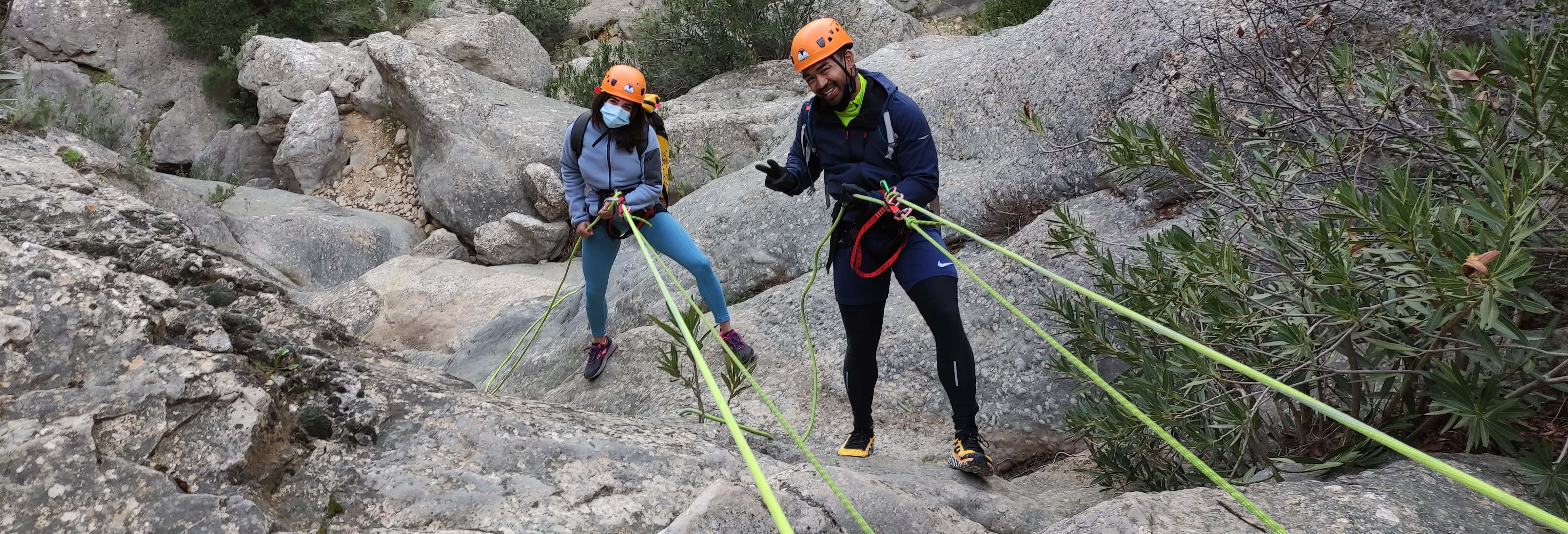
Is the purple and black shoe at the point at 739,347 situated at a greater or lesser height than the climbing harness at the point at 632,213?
lesser

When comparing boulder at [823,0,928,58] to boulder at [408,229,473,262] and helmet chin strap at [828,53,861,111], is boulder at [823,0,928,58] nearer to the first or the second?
boulder at [408,229,473,262]

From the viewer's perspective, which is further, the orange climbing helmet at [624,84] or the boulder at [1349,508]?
the orange climbing helmet at [624,84]

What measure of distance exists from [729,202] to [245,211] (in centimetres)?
678

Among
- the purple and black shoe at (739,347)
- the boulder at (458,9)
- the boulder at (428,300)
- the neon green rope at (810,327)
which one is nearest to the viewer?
the neon green rope at (810,327)

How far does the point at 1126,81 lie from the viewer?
5.75 m

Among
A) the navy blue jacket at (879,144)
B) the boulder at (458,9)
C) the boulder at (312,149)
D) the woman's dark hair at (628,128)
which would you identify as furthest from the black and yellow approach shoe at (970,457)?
the boulder at (458,9)

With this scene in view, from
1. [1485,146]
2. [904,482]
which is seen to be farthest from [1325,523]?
[904,482]

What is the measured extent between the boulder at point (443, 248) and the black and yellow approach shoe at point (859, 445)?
25.2 feet

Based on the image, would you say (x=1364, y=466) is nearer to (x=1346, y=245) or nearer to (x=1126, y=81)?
(x=1346, y=245)

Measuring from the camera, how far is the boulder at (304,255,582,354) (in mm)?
8117

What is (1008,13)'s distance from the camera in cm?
1251

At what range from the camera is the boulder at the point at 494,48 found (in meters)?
14.2

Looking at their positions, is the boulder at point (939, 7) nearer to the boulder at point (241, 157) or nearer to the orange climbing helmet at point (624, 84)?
the boulder at point (241, 157)

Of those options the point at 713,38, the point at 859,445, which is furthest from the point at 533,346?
the point at 713,38
